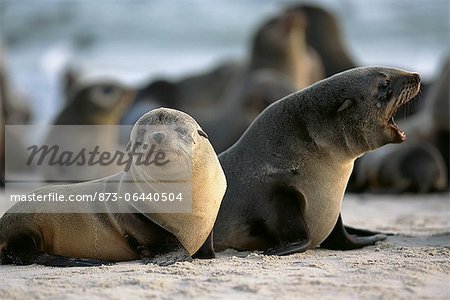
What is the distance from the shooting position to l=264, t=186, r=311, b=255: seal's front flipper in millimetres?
5539

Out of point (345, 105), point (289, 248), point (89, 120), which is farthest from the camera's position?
point (89, 120)

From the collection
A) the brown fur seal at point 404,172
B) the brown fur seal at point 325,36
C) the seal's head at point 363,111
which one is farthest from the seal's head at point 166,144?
the brown fur seal at point 325,36

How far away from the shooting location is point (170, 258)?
5008 mm

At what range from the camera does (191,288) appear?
4301mm

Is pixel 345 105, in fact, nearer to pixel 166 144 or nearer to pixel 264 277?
pixel 166 144

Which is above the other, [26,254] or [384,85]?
[384,85]

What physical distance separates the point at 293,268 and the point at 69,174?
236 inches

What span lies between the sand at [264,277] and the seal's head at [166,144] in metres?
0.46

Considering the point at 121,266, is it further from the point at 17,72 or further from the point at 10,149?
the point at 17,72

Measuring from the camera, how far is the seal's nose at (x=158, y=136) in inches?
192

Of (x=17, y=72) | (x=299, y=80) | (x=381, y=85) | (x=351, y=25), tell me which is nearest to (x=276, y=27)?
(x=299, y=80)

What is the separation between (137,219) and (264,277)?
874 mm

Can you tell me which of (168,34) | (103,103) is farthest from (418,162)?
(168,34)

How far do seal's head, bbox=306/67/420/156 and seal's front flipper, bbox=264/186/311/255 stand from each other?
377 mm
